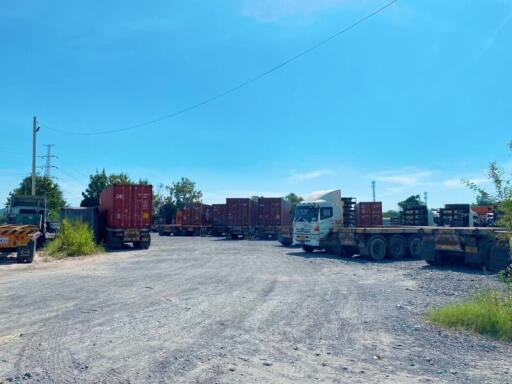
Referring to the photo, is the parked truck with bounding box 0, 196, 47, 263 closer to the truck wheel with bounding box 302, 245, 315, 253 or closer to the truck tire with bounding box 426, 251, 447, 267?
the truck wheel with bounding box 302, 245, 315, 253

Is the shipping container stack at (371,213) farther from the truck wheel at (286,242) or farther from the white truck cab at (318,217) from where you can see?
the white truck cab at (318,217)

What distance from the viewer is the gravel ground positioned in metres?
5.46

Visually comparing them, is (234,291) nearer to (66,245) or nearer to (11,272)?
(11,272)

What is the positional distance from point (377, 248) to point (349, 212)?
13.3 feet

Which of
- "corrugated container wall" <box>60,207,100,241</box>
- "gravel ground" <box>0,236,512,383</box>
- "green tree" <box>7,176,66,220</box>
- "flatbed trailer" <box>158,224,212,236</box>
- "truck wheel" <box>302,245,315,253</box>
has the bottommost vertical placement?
"gravel ground" <box>0,236,512,383</box>

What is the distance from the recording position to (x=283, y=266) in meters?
18.2

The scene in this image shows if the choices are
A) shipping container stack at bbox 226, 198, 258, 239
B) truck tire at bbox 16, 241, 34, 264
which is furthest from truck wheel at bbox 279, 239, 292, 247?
truck tire at bbox 16, 241, 34, 264

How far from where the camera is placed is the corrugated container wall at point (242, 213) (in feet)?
142

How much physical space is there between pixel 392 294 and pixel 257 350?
6359 millimetres

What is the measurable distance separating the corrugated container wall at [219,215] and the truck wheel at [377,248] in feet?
83.0

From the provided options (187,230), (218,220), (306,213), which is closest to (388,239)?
(306,213)

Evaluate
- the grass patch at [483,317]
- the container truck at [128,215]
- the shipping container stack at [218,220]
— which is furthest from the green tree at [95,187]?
the grass patch at [483,317]

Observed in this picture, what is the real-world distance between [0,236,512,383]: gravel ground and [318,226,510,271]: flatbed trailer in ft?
7.24

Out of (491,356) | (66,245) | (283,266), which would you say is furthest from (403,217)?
(491,356)
